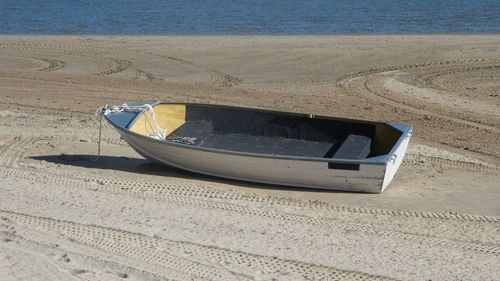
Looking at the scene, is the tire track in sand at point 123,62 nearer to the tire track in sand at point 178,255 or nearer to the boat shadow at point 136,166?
the boat shadow at point 136,166

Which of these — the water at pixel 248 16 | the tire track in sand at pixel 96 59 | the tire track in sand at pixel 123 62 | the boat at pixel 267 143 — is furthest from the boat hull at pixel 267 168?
the water at pixel 248 16

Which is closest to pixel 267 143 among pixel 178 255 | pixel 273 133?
pixel 273 133

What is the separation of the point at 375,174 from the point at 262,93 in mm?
6302

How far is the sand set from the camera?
6.13 meters

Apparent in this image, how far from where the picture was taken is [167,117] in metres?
9.66

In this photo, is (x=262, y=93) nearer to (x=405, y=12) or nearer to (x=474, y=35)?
(x=474, y=35)

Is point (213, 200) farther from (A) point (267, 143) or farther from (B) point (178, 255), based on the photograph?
(A) point (267, 143)

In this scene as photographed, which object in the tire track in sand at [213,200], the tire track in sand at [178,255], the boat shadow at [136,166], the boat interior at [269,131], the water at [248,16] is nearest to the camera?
the tire track in sand at [178,255]

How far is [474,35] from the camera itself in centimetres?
2220

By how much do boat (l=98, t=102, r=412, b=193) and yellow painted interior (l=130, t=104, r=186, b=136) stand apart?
1 centimetres

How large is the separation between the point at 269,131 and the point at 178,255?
3.63 meters

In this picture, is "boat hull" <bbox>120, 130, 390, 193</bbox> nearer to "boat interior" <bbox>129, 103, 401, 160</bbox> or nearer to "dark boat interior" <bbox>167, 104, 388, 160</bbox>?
"boat interior" <bbox>129, 103, 401, 160</bbox>

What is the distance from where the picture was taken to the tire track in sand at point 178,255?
234 inches

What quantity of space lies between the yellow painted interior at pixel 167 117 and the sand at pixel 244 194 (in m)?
0.58
